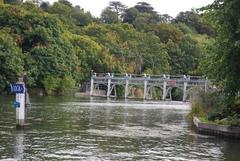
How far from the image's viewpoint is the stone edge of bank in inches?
1017

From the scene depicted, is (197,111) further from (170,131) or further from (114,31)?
(114,31)

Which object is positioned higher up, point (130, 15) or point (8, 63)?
point (130, 15)

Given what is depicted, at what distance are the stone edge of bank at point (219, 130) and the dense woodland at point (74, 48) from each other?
21.2 m

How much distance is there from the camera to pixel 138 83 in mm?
103250

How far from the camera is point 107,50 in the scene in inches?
4621

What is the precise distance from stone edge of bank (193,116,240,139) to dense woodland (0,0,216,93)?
21.2 metres

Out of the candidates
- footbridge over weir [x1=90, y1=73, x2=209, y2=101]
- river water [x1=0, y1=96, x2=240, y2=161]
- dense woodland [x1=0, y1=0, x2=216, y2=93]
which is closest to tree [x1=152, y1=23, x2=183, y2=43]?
dense woodland [x1=0, y1=0, x2=216, y2=93]

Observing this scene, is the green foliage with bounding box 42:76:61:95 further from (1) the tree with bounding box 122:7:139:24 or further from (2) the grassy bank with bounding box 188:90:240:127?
(1) the tree with bounding box 122:7:139:24

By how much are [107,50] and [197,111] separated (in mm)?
81818

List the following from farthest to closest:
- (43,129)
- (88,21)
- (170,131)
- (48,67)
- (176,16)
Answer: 1. (176,16)
2. (88,21)
3. (48,67)
4. (170,131)
5. (43,129)

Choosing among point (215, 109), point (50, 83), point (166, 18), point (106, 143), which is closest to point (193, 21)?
point (166, 18)

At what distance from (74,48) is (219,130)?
8339cm

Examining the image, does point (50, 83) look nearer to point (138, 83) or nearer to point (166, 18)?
point (138, 83)

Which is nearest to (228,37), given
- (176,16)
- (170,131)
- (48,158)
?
(170,131)
